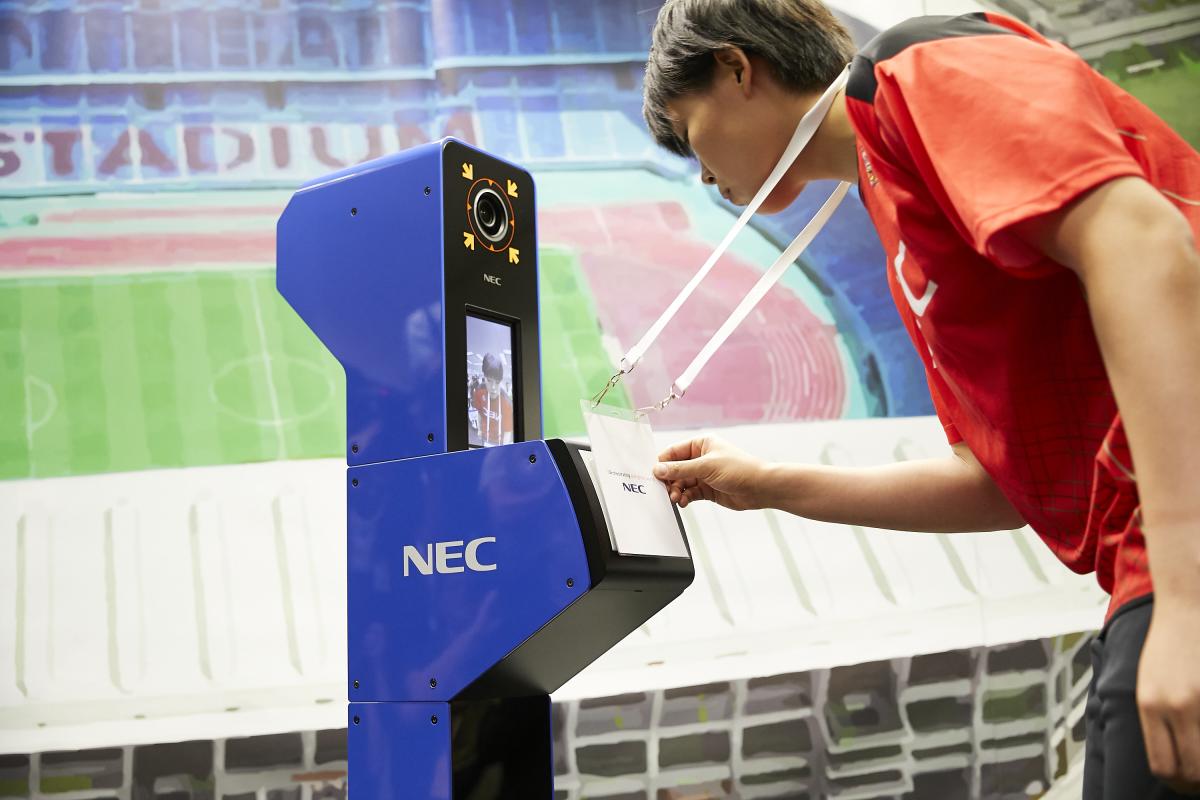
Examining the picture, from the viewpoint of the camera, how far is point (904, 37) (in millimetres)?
817

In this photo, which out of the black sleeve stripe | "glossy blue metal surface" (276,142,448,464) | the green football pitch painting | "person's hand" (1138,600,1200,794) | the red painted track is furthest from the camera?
the red painted track

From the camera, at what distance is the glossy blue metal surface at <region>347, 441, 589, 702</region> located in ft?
3.69

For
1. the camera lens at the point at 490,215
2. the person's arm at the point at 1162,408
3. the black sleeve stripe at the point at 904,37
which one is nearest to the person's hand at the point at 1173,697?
the person's arm at the point at 1162,408

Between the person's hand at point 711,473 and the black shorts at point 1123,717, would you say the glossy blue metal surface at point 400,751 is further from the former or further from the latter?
the black shorts at point 1123,717

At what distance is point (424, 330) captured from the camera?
1.25 metres

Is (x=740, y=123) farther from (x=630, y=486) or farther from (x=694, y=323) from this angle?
(x=694, y=323)

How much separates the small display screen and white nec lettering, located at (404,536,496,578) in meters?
0.14

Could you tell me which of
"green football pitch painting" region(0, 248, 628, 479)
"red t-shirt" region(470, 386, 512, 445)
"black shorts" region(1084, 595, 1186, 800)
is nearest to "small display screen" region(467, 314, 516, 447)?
"red t-shirt" region(470, 386, 512, 445)

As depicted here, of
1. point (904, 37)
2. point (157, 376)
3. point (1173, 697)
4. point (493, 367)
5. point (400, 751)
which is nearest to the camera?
point (1173, 697)

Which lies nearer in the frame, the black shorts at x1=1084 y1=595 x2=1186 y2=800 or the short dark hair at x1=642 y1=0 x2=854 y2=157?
the black shorts at x1=1084 y1=595 x2=1186 y2=800

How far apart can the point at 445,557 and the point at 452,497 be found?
Result: 7 cm

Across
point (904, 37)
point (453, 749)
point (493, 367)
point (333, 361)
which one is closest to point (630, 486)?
point (493, 367)

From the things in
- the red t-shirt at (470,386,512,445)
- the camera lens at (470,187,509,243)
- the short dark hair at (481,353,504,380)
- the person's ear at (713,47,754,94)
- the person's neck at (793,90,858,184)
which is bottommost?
the red t-shirt at (470,386,512,445)

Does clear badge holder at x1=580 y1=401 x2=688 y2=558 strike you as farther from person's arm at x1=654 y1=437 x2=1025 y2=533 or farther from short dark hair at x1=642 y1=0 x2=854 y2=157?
short dark hair at x1=642 y1=0 x2=854 y2=157
